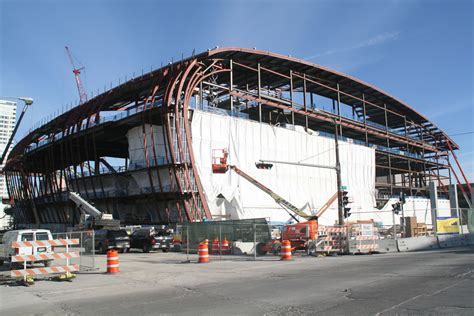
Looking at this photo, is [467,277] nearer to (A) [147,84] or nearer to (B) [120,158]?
(A) [147,84]

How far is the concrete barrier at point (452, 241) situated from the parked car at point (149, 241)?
19.6 metres

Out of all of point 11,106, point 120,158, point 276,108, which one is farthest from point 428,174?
point 11,106

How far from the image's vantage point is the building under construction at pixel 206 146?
143 feet

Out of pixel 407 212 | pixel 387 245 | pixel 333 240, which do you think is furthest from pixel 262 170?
pixel 407 212

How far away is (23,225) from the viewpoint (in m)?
74.1

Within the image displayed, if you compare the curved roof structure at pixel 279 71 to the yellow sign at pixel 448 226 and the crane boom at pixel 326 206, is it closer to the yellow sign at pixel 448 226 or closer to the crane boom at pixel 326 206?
the crane boom at pixel 326 206

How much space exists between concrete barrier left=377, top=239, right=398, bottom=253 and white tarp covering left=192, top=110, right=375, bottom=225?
2019cm

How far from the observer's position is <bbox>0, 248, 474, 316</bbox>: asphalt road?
346 inches

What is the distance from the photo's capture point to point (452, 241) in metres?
29.2

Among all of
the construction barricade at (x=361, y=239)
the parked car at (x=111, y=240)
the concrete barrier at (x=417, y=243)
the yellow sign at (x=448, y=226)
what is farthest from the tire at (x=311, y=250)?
the parked car at (x=111, y=240)

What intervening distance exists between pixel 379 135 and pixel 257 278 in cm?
6245

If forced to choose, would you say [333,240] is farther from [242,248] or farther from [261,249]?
[242,248]

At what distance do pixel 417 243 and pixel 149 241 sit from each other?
18.9 metres

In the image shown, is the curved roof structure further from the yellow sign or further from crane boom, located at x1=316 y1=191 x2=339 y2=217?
the yellow sign
